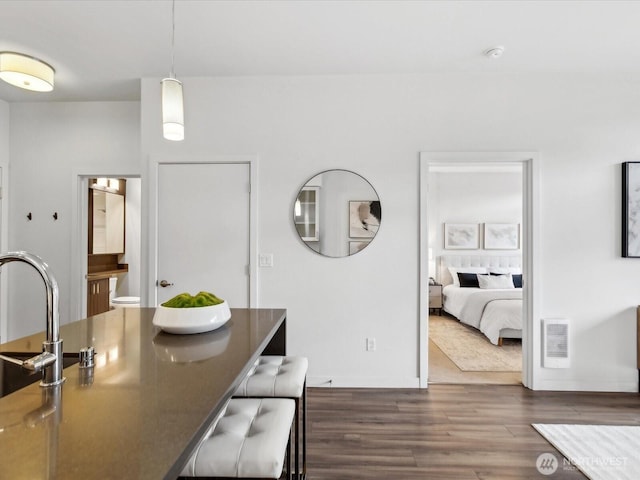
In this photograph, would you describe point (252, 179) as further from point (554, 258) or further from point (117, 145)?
point (554, 258)

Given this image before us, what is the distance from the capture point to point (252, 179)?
10.3 ft

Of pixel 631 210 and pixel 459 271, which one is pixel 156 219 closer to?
pixel 631 210

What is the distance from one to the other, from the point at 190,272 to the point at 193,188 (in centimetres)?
74

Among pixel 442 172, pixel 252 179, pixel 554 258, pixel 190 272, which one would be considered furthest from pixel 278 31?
pixel 442 172

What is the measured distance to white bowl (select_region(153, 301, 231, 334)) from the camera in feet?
4.70

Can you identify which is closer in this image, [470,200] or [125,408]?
[125,408]

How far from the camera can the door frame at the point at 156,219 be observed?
10.3 feet

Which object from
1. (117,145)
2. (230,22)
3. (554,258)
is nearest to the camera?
(230,22)

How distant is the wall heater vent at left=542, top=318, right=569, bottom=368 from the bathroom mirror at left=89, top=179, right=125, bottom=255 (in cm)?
535

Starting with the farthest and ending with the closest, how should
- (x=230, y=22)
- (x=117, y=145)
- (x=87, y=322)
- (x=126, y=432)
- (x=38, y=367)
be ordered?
(x=117, y=145), (x=230, y=22), (x=87, y=322), (x=38, y=367), (x=126, y=432)

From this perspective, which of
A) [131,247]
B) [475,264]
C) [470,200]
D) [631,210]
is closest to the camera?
[631,210]

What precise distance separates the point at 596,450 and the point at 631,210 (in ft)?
6.52

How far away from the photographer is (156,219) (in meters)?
3.17

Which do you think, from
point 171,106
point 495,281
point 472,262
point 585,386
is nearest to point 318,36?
point 171,106
